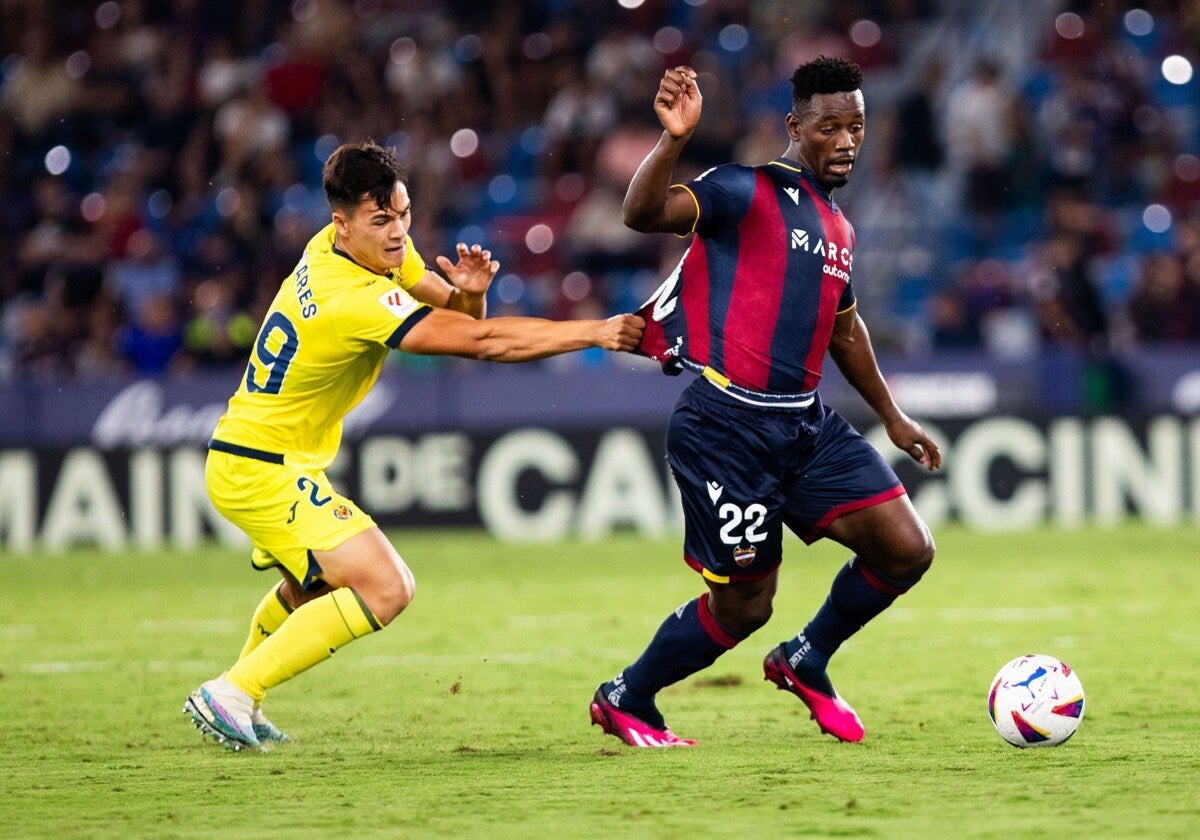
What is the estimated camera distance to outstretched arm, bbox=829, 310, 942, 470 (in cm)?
636

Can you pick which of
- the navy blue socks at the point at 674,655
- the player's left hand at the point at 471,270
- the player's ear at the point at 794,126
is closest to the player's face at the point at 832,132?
the player's ear at the point at 794,126

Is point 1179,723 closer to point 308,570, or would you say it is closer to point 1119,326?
point 308,570

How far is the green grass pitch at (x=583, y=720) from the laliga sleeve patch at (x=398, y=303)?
1524 millimetres

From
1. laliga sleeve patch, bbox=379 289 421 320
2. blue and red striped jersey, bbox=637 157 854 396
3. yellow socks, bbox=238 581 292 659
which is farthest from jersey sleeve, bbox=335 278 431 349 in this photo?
yellow socks, bbox=238 581 292 659

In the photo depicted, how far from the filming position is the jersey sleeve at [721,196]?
5734 millimetres

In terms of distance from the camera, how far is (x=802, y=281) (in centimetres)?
595

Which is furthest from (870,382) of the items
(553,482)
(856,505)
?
(553,482)

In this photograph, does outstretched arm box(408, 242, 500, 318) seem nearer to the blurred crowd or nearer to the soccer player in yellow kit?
the soccer player in yellow kit

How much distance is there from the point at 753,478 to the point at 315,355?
5.30 feet

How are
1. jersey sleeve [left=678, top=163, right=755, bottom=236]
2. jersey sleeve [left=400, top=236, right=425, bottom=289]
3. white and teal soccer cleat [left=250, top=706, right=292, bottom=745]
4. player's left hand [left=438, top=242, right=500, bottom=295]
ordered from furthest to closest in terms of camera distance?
jersey sleeve [left=400, top=236, right=425, bottom=289], player's left hand [left=438, top=242, right=500, bottom=295], white and teal soccer cleat [left=250, top=706, right=292, bottom=745], jersey sleeve [left=678, top=163, right=755, bottom=236]

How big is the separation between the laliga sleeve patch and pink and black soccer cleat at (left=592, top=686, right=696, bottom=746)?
1.55 meters

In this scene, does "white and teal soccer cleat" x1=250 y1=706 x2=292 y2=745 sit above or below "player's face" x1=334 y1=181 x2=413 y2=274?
below

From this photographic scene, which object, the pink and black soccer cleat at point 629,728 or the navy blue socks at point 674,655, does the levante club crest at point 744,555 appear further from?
the pink and black soccer cleat at point 629,728

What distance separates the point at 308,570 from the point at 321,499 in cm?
26
